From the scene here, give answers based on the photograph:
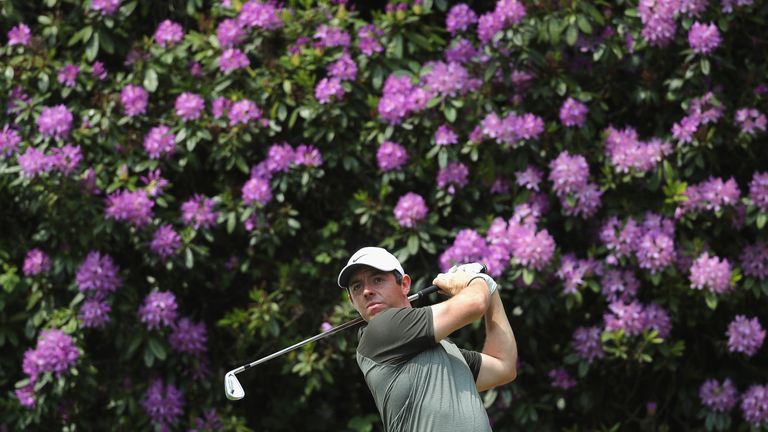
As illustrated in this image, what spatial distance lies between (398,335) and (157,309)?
104 inches

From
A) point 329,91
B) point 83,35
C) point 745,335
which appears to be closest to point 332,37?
point 329,91

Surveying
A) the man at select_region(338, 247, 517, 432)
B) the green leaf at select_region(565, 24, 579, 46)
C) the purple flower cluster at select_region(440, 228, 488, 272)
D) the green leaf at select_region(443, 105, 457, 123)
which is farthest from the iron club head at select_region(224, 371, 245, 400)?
the green leaf at select_region(565, 24, 579, 46)

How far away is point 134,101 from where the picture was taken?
5855 mm

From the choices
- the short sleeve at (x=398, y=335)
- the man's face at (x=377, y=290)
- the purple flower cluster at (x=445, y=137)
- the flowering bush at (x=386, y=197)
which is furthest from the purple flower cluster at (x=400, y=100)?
the short sleeve at (x=398, y=335)

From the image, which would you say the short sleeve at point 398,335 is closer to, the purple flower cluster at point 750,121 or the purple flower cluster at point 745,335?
the purple flower cluster at point 745,335

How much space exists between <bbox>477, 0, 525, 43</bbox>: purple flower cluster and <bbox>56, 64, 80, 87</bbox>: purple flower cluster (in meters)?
1.89

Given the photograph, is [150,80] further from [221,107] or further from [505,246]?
[505,246]

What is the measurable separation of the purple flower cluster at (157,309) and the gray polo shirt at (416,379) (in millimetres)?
2526

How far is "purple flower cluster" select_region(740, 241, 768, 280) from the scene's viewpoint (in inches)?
215

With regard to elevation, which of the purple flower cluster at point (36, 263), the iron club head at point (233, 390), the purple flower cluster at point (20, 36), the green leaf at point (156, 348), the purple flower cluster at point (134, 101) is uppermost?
the iron club head at point (233, 390)

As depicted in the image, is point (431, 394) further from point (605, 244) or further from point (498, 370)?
point (605, 244)

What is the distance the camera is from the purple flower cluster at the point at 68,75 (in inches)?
235

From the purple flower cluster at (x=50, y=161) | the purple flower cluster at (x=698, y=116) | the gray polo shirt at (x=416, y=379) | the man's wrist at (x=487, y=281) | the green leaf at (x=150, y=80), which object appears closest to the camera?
the gray polo shirt at (x=416, y=379)

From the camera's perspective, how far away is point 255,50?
5941 millimetres
